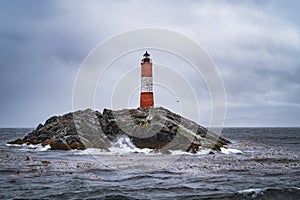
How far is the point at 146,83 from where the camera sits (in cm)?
5256

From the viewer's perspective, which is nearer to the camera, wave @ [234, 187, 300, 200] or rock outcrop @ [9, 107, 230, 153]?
wave @ [234, 187, 300, 200]

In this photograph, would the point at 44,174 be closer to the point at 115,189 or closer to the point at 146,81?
the point at 115,189

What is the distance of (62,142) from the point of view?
141ft

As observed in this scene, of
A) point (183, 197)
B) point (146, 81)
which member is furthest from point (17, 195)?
point (146, 81)

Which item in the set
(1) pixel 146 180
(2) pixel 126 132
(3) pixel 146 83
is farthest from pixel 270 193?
(3) pixel 146 83

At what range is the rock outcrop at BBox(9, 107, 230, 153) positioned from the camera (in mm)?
41375

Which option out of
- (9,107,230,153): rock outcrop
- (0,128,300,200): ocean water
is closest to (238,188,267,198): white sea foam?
(0,128,300,200): ocean water

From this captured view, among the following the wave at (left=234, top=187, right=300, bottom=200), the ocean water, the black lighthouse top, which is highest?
the black lighthouse top

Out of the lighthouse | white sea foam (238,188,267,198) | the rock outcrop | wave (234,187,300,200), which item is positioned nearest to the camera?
wave (234,187,300,200)

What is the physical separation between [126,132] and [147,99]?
10.7m

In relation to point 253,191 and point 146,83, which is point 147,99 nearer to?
point 146,83

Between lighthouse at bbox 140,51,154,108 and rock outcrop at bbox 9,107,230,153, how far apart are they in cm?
345

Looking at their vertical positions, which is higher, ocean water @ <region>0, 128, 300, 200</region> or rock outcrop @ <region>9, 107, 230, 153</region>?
rock outcrop @ <region>9, 107, 230, 153</region>

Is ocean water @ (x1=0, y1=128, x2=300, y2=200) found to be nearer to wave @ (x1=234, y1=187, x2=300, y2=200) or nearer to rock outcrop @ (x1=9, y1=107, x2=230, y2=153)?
wave @ (x1=234, y1=187, x2=300, y2=200)
